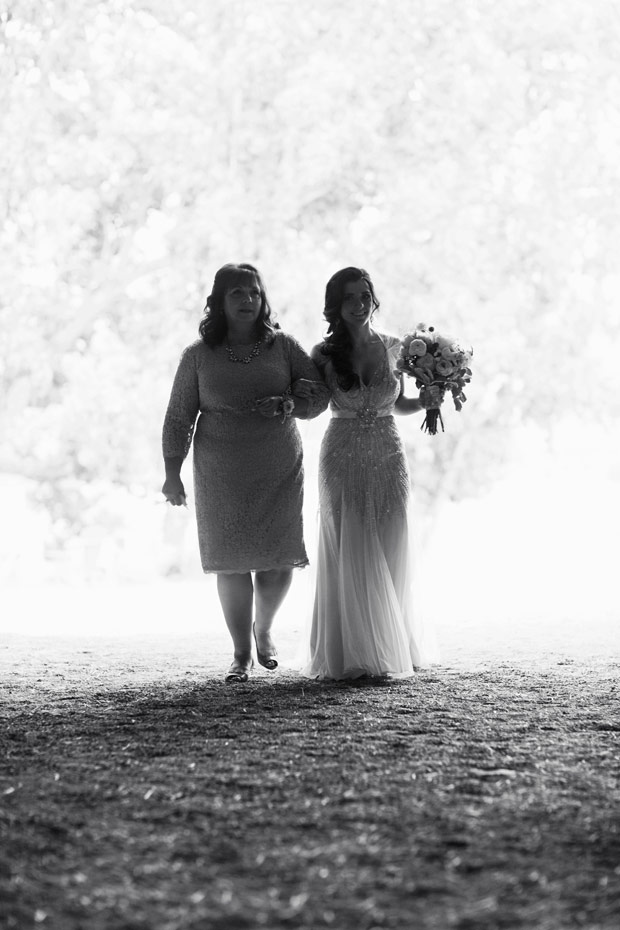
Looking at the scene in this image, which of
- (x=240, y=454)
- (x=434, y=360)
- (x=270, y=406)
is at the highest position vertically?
(x=434, y=360)

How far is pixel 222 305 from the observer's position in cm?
427

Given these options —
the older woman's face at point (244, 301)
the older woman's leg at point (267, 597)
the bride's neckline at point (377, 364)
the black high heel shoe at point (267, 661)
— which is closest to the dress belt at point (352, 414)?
the bride's neckline at point (377, 364)

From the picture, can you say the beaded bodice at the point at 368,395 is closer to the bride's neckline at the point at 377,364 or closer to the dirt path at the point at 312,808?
the bride's neckline at the point at 377,364

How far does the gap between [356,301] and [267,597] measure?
3.85ft

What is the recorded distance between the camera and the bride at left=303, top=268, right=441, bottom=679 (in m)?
4.16

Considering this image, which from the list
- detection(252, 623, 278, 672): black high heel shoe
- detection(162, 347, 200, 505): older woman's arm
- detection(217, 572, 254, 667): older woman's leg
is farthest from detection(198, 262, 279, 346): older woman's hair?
detection(252, 623, 278, 672): black high heel shoe

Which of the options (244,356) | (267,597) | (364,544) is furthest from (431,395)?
(267,597)

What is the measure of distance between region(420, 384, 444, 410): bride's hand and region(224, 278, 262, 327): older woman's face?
697mm

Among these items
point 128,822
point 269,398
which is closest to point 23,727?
point 128,822

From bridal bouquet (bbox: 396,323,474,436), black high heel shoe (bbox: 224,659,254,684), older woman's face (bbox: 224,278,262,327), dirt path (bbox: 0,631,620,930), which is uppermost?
older woman's face (bbox: 224,278,262,327)

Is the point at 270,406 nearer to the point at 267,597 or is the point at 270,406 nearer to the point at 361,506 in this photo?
the point at 361,506

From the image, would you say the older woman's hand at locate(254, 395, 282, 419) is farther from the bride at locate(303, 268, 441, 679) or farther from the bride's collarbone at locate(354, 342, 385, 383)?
the bride's collarbone at locate(354, 342, 385, 383)

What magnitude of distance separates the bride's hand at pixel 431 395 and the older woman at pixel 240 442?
376 millimetres

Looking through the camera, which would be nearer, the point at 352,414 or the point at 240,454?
the point at 240,454
